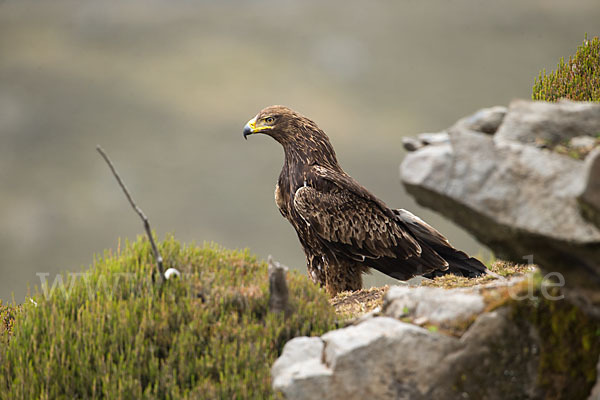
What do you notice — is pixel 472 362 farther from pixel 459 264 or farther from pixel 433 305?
pixel 459 264

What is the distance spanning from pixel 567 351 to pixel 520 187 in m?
1.33

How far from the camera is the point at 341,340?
459 centimetres

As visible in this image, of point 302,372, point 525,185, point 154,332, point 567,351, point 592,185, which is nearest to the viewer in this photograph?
point 592,185

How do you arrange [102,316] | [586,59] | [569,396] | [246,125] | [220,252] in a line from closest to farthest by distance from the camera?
[569,396] < [102,316] < [220,252] < [246,125] < [586,59]

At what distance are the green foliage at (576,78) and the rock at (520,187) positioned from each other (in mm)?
6044

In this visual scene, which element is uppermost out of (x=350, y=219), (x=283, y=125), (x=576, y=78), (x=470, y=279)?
(x=576, y=78)

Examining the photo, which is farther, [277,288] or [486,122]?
[277,288]

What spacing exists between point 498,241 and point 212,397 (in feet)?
8.21

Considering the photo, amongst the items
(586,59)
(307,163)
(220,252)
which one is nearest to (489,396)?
(220,252)

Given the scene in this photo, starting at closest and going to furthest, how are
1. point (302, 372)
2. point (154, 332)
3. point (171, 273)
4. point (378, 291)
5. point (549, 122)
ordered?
point (549, 122), point (302, 372), point (154, 332), point (171, 273), point (378, 291)

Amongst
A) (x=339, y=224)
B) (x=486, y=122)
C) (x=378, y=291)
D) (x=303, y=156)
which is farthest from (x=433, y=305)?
(x=303, y=156)

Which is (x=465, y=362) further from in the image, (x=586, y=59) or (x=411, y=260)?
(x=586, y=59)

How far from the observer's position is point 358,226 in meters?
8.05

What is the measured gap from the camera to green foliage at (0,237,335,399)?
16.5 ft
